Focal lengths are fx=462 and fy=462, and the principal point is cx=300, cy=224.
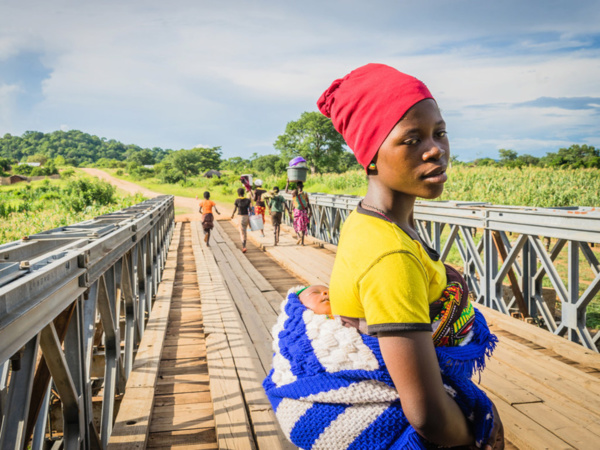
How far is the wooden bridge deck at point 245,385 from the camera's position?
7.85 feet

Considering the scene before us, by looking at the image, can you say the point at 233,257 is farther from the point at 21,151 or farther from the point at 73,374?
the point at 21,151

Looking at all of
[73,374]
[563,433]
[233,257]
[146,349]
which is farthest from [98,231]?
[233,257]

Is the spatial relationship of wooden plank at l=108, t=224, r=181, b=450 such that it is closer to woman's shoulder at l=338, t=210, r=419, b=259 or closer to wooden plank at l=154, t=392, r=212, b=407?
wooden plank at l=154, t=392, r=212, b=407

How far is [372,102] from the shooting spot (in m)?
1.09

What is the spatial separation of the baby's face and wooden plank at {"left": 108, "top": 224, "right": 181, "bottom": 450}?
1471 mm

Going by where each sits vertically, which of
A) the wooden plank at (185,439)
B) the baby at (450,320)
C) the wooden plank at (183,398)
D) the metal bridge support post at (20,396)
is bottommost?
the wooden plank at (183,398)

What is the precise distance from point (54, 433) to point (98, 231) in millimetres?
2549

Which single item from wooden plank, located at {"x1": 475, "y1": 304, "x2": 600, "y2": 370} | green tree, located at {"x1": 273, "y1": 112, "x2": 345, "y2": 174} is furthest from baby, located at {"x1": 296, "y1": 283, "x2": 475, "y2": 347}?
green tree, located at {"x1": 273, "y1": 112, "x2": 345, "y2": 174}

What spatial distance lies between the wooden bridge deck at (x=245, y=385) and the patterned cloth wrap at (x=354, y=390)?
4.51ft

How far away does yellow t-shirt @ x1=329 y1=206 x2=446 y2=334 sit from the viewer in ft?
3.06

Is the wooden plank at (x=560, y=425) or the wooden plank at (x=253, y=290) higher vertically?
the wooden plank at (x=560, y=425)

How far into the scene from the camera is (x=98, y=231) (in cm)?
310

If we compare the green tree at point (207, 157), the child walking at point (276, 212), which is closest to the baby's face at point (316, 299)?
the child walking at point (276, 212)

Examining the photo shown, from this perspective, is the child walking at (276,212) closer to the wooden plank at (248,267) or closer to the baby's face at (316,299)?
the wooden plank at (248,267)
